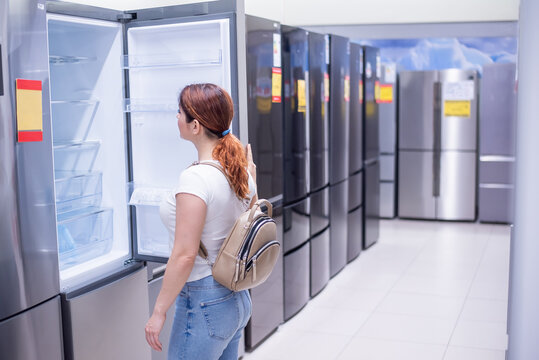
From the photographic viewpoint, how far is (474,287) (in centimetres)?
531

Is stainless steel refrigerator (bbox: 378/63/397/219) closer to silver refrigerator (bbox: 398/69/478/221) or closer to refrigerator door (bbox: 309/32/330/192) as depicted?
silver refrigerator (bbox: 398/69/478/221)

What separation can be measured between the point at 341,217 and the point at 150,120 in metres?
2.94

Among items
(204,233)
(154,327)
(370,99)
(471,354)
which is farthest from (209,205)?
(370,99)

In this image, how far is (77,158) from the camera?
10.2 feet

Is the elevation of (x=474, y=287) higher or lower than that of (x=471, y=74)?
lower

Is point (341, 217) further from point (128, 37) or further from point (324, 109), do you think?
point (128, 37)

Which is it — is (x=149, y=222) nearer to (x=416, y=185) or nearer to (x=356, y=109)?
(x=356, y=109)

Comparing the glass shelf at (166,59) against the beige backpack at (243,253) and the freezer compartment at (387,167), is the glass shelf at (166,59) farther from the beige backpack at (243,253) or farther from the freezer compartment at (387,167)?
the freezer compartment at (387,167)

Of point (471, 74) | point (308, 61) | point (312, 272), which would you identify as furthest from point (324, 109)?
point (471, 74)

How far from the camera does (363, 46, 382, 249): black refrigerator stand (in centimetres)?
634

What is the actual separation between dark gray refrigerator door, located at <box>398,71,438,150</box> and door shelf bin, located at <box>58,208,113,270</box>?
5.69m

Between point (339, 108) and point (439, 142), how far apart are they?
3075 millimetres

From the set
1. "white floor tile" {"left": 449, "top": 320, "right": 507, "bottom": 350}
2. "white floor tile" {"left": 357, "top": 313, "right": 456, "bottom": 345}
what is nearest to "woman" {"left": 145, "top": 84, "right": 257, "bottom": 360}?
"white floor tile" {"left": 357, "top": 313, "right": 456, "bottom": 345}

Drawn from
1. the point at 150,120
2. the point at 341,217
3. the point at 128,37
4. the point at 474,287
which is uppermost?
the point at 128,37
